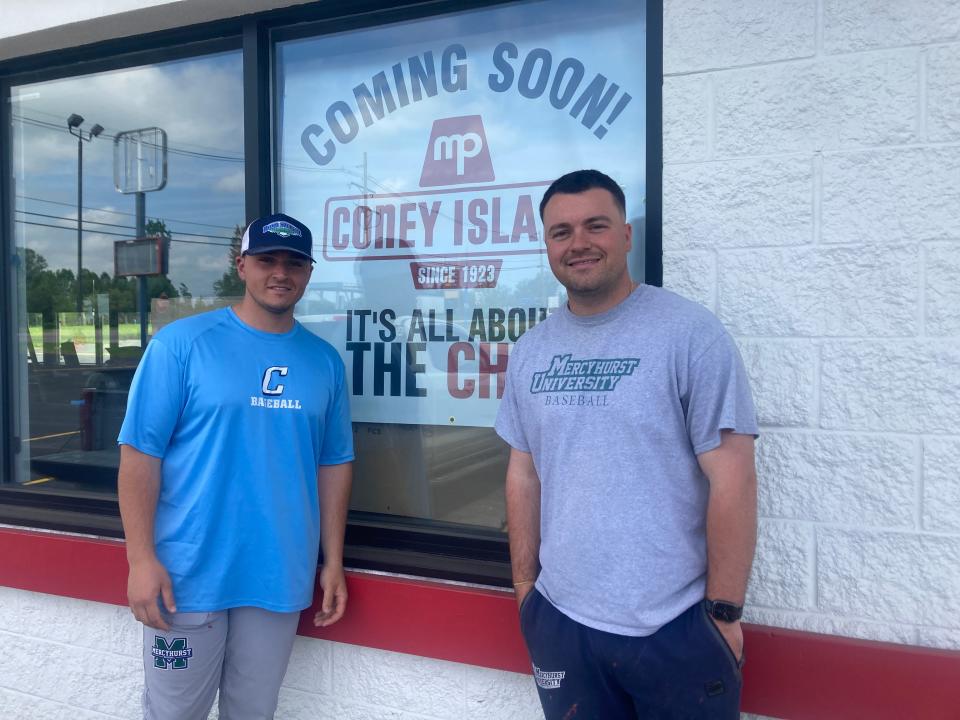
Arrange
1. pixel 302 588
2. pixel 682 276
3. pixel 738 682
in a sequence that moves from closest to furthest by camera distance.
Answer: pixel 738 682
pixel 682 276
pixel 302 588

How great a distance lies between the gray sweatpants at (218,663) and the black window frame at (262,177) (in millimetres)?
Result: 424

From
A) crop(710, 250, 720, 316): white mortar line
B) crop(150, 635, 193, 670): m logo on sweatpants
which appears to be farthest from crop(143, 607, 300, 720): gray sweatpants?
crop(710, 250, 720, 316): white mortar line

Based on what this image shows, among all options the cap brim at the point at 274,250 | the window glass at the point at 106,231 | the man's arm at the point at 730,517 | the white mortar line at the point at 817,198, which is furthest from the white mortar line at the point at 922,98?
the window glass at the point at 106,231

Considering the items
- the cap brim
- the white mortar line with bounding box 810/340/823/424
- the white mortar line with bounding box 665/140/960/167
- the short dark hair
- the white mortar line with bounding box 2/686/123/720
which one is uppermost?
the white mortar line with bounding box 665/140/960/167

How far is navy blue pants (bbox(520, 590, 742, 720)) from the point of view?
1.66 metres

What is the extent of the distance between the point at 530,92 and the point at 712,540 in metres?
1.71

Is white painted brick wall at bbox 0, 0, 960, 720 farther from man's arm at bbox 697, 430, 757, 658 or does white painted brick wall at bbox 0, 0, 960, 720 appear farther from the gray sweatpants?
the gray sweatpants

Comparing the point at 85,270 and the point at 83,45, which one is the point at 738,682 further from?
the point at 83,45

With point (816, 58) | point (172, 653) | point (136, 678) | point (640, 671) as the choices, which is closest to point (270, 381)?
point (172, 653)

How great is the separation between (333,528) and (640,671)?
1.16 m

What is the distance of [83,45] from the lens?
126 inches

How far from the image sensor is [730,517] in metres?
1.67

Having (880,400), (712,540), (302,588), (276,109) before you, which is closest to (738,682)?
(712,540)

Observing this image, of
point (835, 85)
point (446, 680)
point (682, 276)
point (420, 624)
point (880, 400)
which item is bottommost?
point (446, 680)
